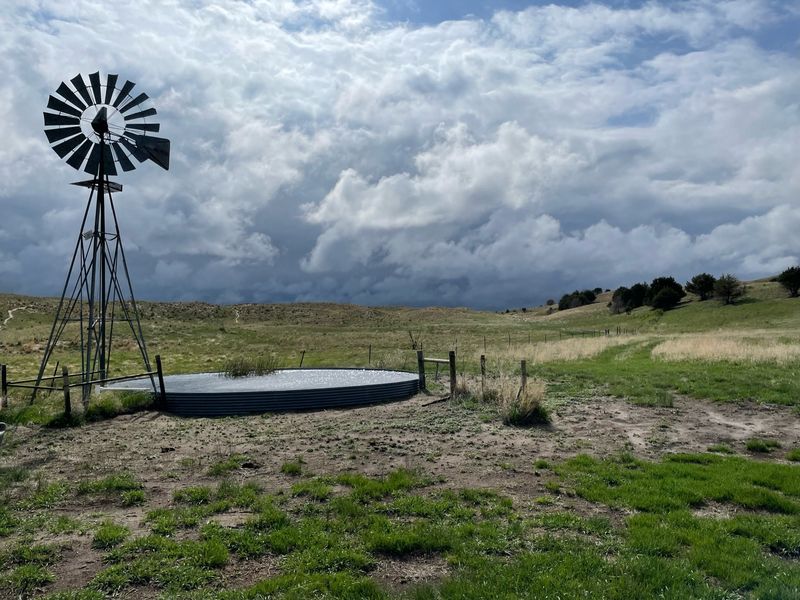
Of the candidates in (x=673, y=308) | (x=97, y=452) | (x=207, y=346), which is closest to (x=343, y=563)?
(x=97, y=452)

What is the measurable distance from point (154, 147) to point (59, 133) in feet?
9.03

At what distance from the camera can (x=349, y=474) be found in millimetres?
9984

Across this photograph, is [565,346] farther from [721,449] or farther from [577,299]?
[577,299]

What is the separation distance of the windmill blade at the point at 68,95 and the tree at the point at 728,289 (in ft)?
243

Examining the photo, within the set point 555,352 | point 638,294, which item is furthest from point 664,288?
point 555,352

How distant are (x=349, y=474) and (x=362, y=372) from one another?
49.4 ft

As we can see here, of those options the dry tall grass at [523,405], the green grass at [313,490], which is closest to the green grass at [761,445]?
the dry tall grass at [523,405]

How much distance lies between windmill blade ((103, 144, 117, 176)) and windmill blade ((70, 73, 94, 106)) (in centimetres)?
140

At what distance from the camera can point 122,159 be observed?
18953 mm

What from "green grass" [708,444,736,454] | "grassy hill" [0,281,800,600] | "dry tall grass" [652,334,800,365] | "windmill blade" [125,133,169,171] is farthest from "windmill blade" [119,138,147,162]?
"dry tall grass" [652,334,800,365]

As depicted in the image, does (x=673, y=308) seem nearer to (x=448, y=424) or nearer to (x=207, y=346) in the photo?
(x=207, y=346)

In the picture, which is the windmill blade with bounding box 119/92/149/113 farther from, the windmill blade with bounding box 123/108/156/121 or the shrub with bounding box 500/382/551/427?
the shrub with bounding box 500/382/551/427

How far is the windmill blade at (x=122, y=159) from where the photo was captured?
742 inches

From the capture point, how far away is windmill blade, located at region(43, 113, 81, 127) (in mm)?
18047
